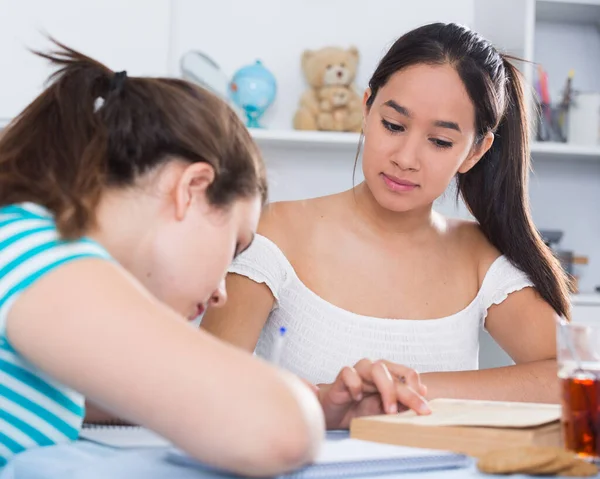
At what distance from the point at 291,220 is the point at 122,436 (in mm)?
854

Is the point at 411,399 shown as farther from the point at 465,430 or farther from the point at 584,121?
the point at 584,121

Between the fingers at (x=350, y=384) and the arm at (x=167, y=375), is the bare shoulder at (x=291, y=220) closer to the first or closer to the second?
the fingers at (x=350, y=384)

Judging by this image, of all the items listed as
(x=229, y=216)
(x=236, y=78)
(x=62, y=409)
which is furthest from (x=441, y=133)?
(x=236, y=78)

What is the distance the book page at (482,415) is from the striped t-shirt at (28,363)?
0.31m

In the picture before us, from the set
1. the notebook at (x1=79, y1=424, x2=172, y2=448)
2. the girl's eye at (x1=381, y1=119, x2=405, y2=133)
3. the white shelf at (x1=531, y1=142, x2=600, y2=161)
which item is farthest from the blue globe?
the notebook at (x1=79, y1=424, x2=172, y2=448)

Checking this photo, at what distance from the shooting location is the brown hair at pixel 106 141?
2.64ft

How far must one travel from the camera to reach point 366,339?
1.60 meters

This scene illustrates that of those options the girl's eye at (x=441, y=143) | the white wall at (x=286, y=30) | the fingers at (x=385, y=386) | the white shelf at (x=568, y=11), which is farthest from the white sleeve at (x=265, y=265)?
the white shelf at (x=568, y=11)

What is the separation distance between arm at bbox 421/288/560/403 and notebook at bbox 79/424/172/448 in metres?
0.49

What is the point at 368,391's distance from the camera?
1092 mm

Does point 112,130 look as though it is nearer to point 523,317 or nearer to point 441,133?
point 441,133

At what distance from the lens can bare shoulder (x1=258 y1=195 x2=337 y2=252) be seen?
1.65m

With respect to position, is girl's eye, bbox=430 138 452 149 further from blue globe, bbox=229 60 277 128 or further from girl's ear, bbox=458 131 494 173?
blue globe, bbox=229 60 277 128

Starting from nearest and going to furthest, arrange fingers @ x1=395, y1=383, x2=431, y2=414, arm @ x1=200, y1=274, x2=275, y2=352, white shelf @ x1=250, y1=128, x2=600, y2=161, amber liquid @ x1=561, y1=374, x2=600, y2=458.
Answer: amber liquid @ x1=561, y1=374, x2=600, y2=458 < fingers @ x1=395, y1=383, x2=431, y2=414 < arm @ x1=200, y1=274, x2=275, y2=352 < white shelf @ x1=250, y1=128, x2=600, y2=161
